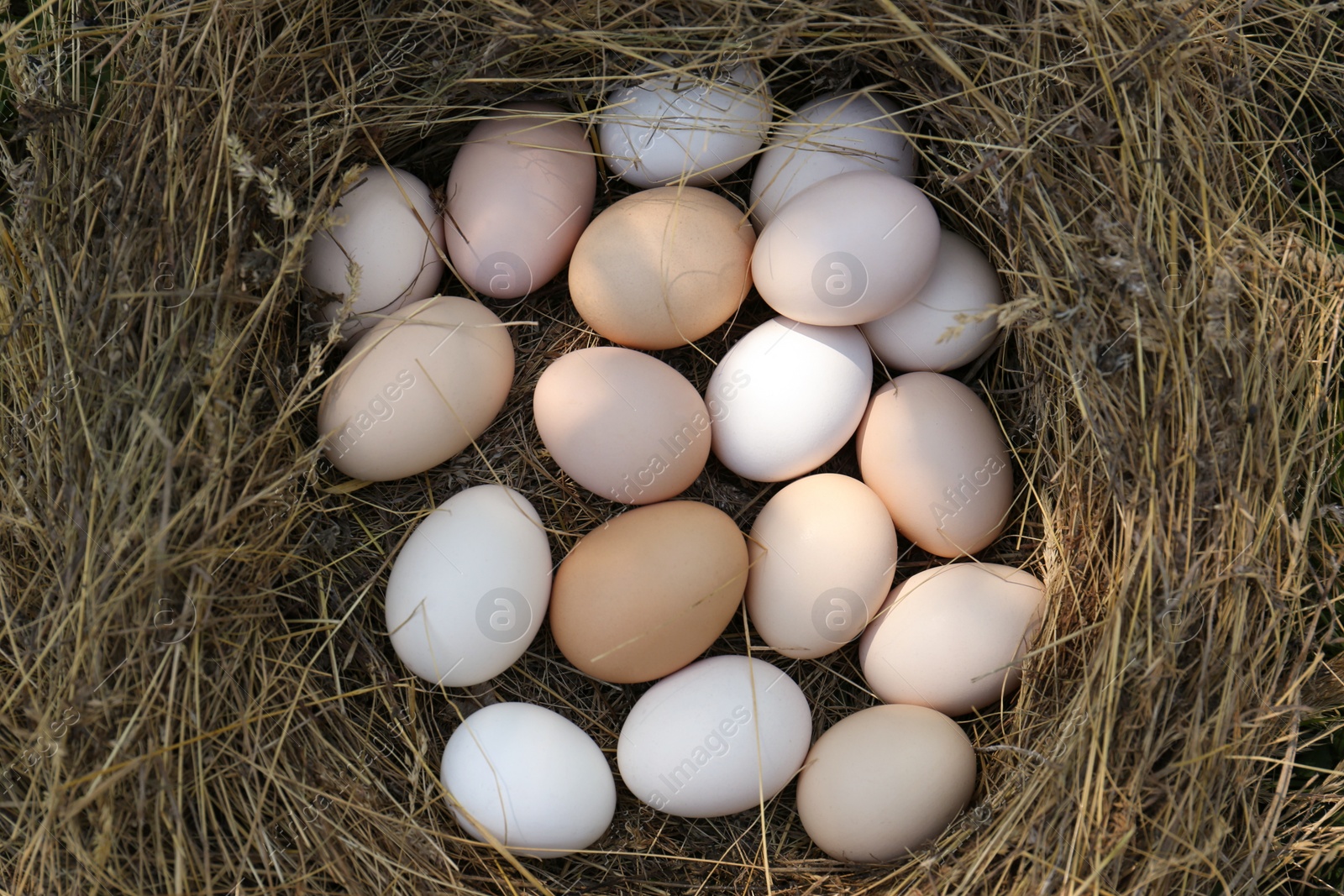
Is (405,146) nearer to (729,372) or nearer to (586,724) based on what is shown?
(729,372)

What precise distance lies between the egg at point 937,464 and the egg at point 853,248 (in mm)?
164

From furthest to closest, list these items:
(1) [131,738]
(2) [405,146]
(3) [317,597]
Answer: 1. (2) [405,146]
2. (3) [317,597]
3. (1) [131,738]

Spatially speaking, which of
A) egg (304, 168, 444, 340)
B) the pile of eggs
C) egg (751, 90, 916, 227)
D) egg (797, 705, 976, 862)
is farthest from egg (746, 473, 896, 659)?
egg (304, 168, 444, 340)

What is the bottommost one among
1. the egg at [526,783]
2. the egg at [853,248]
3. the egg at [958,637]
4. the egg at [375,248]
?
the egg at [526,783]

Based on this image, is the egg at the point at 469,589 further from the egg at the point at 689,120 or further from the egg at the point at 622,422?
the egg at the point at 689,120

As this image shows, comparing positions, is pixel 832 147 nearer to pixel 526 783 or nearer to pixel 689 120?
pixel 689 120

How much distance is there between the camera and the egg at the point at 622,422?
1465 millimetres

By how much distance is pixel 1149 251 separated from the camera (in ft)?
4.40

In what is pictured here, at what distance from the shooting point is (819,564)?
1.50 m

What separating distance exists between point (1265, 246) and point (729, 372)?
0.82 m

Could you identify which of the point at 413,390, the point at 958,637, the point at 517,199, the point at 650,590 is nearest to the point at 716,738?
the point at 650,590

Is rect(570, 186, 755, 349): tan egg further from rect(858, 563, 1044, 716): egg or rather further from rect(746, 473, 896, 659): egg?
rect(858, 563, 1044, 716): egg

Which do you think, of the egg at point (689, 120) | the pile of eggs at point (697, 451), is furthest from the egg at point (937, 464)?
the egg at point (689, 120)

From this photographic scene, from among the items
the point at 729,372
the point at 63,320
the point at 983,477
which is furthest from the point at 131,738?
the point at 983,477
